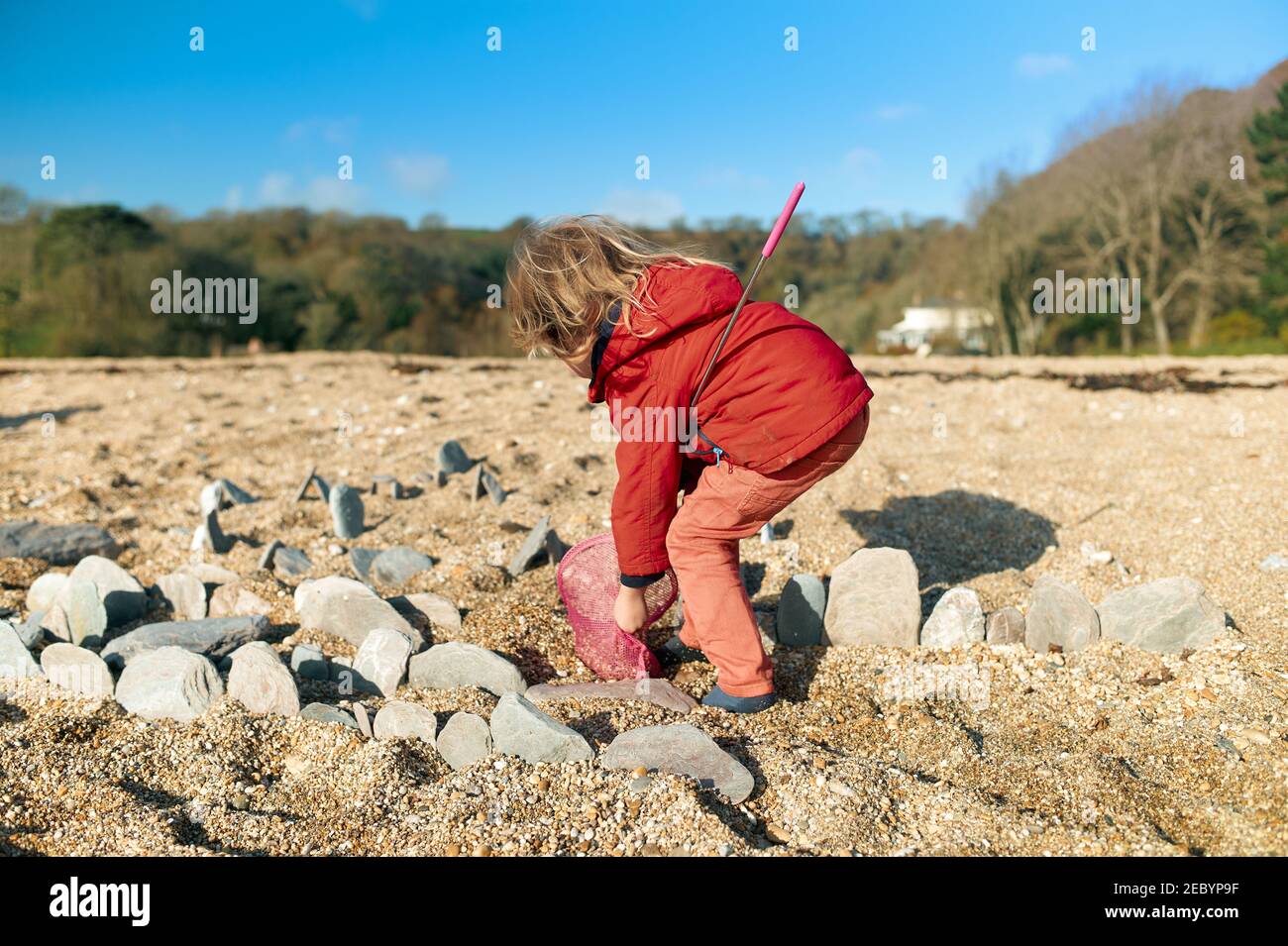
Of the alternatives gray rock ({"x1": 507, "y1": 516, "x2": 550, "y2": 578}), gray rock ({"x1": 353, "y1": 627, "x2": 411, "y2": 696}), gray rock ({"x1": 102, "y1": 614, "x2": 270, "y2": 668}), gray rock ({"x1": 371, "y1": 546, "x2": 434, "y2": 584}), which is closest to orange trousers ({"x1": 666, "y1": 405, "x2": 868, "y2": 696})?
gray rock ({"x1": 353, "y1": 627, "x2": 411, "y2": 696})

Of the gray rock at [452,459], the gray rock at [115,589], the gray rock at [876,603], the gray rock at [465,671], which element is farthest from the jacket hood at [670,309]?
the gray rock at [452,459]

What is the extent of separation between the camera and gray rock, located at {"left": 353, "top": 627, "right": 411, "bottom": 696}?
112 inches

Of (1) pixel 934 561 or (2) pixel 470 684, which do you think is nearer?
(2) pixel 470 684

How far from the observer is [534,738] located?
2242 mm

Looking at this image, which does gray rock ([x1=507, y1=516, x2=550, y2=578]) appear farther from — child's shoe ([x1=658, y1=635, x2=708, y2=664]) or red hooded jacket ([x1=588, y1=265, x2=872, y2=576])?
red hooded jacket ([x1=588, y1=265, x2=872, y2=576])

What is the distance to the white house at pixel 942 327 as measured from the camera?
26.9 m

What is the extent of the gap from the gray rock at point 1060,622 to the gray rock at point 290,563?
288cm

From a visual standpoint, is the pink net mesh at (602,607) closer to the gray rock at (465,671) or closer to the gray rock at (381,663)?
the gray rock at (465,671)

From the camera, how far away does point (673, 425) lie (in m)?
2.56

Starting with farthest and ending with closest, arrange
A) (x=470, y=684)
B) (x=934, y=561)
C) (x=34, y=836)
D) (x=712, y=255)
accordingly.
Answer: (x=934, y=561)
(x=712, y=255)
(x=470, y=684)
(x=34, y=836)

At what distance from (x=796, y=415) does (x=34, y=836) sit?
2137 millimetres

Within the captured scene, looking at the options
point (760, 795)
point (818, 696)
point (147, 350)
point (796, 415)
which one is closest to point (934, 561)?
point (818, 696)

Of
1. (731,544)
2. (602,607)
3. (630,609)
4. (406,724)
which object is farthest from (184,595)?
(731,544)
